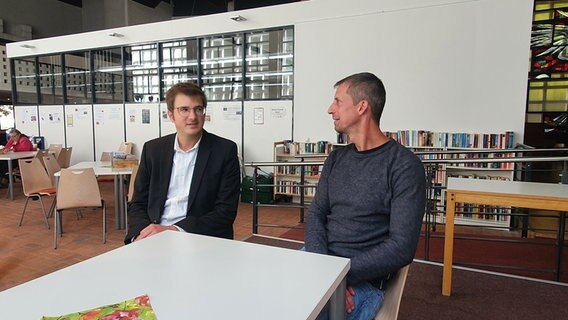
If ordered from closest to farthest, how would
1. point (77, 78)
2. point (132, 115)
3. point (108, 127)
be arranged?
point (132, 115) < point (108, 127) < point (77, 78)

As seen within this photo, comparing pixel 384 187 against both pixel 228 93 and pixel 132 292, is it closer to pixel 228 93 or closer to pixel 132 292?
pixel 132 292

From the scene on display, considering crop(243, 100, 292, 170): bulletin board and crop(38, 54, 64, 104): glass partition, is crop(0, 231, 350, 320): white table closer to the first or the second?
crop(243, 100, 292, 170): bulletin board

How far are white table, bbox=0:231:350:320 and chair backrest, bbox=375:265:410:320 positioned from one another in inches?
11.8

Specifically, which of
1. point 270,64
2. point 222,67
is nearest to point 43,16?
point 222,67

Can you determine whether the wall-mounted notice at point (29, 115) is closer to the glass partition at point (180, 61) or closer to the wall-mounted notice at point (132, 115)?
the wall-mounted notice at point (132, 115)

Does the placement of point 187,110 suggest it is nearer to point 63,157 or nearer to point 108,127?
point 63,157

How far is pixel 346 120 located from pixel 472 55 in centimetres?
414

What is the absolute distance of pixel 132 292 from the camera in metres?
0.96

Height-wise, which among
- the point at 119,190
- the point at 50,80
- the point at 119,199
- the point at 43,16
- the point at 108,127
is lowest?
the point at 119,199

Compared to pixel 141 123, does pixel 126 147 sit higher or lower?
lower

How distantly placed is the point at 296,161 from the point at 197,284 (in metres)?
4.91

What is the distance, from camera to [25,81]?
9.38 m

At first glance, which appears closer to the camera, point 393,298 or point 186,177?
point 393,298

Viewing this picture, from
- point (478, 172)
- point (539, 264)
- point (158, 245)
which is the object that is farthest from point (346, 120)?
point (478, 172)
